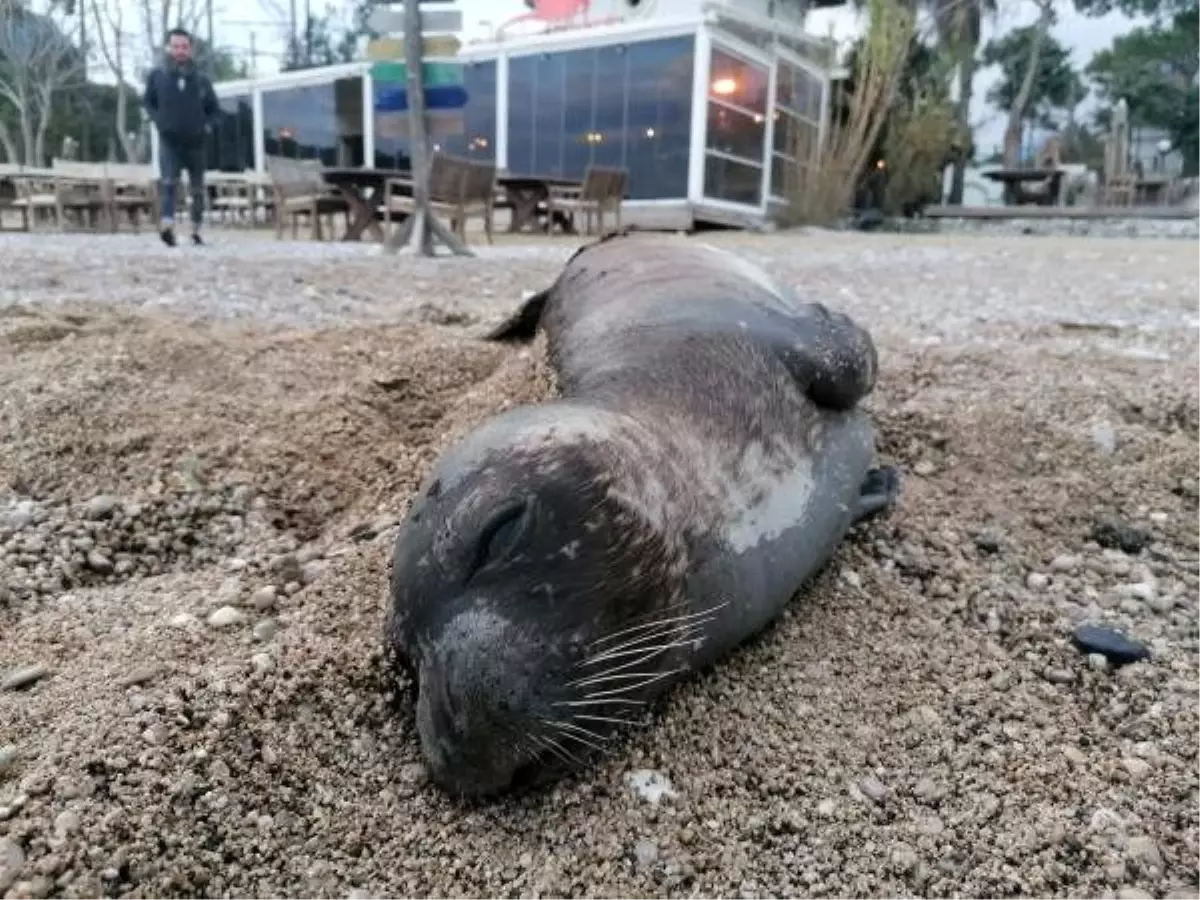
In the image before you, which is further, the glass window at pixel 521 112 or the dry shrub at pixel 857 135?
the glass window at pixel 521 112

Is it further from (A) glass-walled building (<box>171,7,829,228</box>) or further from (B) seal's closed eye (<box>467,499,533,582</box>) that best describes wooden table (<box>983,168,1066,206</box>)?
(B) seal's closed eye (<box>467,499,533,582</box>)

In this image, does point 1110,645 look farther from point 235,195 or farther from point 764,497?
point 235,195

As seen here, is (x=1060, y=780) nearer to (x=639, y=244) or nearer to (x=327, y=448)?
(x=327, y=448)

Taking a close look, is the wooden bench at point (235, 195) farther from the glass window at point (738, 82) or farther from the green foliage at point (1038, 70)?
the green foliage at point (1038, 70)

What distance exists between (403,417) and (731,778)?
5.82 ft

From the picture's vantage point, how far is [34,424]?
111 inches

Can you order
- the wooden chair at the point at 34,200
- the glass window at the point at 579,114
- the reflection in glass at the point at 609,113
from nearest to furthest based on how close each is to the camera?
the wooden chair at the point at 34,200 < the reflection in glass at the point at 609,113 < the glass window at the point at 579,114

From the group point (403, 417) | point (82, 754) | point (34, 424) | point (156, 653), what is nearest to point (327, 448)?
point (403, 417)

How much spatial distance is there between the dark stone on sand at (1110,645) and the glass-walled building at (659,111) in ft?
50.8

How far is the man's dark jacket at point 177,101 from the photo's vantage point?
32.6 ft

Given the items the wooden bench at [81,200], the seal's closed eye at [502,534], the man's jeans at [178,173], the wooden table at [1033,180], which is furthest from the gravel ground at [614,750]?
the wooden table at [1033,180]

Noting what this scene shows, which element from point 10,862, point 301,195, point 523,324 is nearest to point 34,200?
point 301,195

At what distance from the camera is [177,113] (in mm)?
10000

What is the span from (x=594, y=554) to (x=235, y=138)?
25.1 meters
